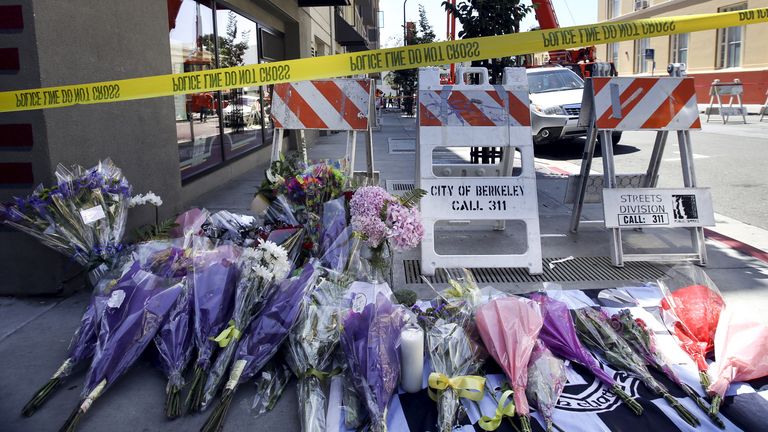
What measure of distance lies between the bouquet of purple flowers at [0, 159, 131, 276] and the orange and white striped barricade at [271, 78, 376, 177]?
182 centimetres

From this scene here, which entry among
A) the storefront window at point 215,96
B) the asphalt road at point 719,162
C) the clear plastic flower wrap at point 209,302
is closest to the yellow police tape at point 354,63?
the clear plastic flower wrap at point 209,302

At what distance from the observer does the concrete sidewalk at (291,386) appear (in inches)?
116

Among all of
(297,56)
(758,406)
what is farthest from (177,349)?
(297,56)

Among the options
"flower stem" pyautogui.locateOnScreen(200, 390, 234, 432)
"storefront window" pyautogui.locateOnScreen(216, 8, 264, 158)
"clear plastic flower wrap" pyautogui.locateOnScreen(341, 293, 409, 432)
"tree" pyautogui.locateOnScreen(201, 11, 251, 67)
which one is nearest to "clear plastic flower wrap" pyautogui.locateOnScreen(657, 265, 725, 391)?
"clear plastic flower wrap" pyautogui.locateOnScreen(341, 293, 409, 432)

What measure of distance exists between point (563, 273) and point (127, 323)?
3.34 m

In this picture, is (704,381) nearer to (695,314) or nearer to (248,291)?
(695,314)

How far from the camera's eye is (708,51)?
2914 cm

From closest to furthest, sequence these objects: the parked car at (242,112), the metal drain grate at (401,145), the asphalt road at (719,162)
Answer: the asphalt road at (719,162)
the parked car at (242,112)
the metal drain grate at (401,145)

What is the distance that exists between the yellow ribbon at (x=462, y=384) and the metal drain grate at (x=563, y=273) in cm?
179

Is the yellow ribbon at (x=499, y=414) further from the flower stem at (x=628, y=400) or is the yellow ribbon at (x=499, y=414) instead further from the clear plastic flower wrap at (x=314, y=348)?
the clear plastic flower wrap at (x=314, y=348)

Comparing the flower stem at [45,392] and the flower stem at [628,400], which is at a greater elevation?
the flower stem at [45,392]

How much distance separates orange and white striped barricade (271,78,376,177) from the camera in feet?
18.1

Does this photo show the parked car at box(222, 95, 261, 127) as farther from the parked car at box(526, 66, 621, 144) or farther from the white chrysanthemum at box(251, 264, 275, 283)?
the white chrysanthemum at box(251, 264, 275, 283)

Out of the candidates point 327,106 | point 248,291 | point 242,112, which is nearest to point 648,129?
point 327,106
